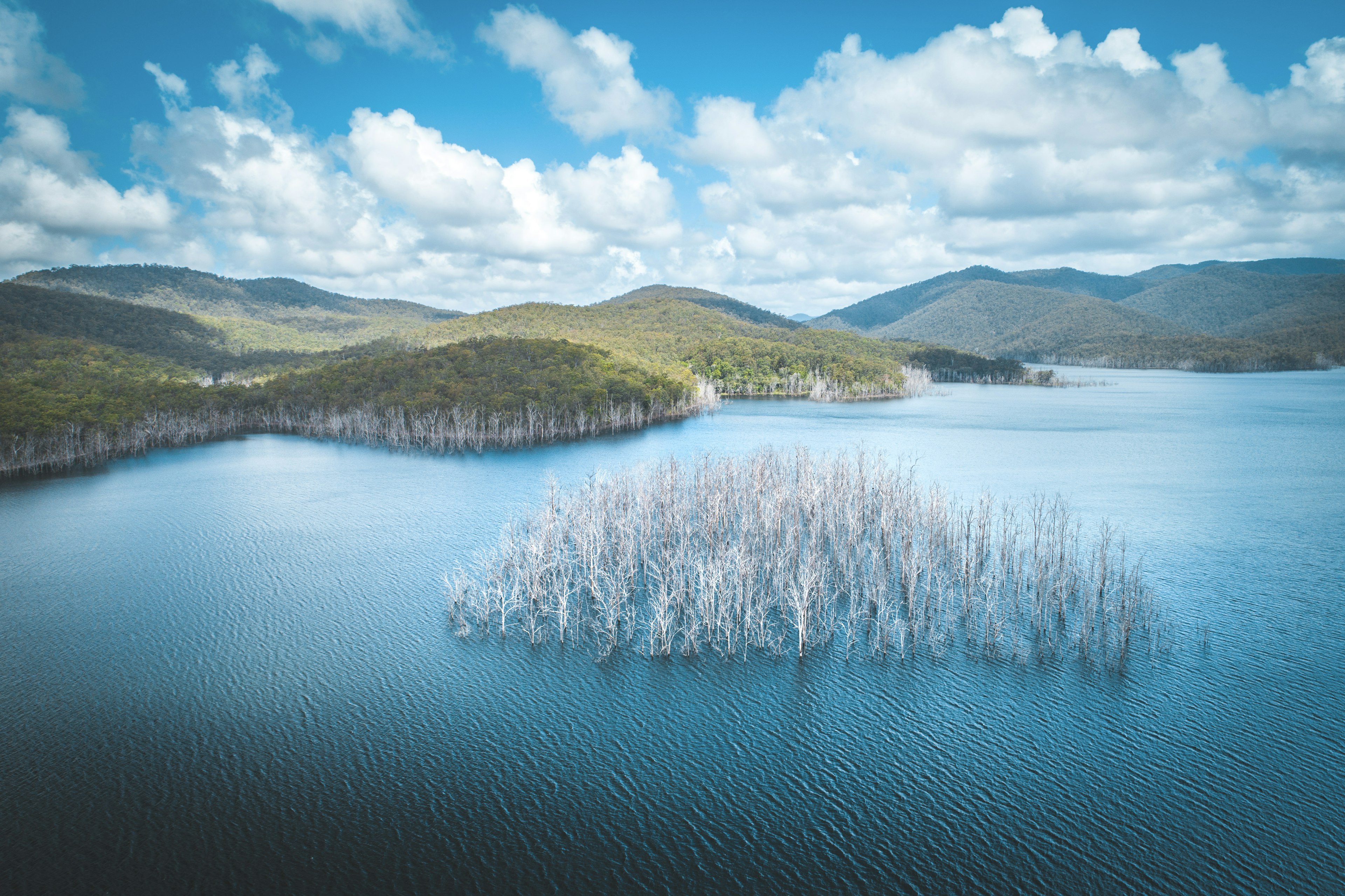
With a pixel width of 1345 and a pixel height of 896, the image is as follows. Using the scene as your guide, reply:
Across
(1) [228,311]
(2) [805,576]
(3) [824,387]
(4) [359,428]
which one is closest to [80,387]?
(4) [359,428]

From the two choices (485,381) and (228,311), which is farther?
(228,311)

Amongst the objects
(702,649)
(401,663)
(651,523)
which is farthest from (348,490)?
(702,649)

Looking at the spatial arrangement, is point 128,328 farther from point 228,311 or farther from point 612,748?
point 612,748

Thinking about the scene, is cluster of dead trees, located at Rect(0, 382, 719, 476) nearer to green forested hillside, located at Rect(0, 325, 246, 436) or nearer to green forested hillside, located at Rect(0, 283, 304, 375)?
green forested hillside, located at Rect(0, 325, 246, 436)

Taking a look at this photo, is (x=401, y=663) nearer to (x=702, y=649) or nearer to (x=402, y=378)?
(x=702, y=649)

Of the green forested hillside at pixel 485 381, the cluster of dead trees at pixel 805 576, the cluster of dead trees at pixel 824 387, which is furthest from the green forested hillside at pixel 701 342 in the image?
the cluster of dead trees at pixel 805 576

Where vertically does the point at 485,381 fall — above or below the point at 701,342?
below
